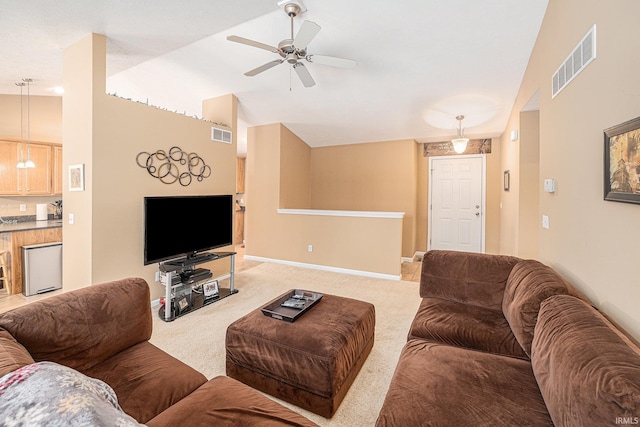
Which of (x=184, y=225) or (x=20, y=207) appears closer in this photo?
(x=184, y=225)

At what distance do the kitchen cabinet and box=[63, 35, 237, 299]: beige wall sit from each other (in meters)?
2.02

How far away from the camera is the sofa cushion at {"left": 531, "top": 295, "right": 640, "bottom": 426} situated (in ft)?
2.87

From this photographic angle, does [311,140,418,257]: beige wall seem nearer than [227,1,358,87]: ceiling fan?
No

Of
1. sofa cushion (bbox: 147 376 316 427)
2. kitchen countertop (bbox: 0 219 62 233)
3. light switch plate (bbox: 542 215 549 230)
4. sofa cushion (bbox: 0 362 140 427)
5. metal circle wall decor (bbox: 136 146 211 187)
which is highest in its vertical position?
metal circle wall decor (bbox: 136 146 211 187)

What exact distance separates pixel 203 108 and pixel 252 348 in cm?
415

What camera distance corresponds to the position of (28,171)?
4312 mm

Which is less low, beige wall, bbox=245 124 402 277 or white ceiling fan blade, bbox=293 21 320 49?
white ceiling fan blade, bbox=293 21 320 49

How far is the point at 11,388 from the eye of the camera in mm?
703

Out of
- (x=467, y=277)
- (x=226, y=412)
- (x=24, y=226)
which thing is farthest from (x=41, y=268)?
(x=467, y=277)

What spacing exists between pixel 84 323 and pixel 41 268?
338 centimetres

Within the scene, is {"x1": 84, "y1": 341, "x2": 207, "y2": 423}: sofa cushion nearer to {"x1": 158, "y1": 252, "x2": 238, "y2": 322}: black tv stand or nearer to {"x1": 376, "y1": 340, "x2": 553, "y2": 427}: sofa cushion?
{"x1": 376, "y1": 340, "x2": 553, "y2": 427}: sofa cushion

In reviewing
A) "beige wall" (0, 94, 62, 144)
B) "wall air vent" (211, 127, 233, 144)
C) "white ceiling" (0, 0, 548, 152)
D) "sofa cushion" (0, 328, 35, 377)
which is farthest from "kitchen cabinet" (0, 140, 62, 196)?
"sofa cushion" (0, 328, 35, 377)

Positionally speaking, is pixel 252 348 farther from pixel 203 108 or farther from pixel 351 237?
pixel 203 108

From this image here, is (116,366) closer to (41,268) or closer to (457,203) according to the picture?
(41,268)
